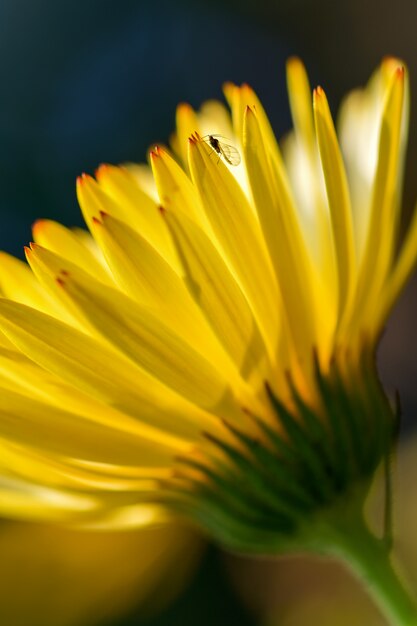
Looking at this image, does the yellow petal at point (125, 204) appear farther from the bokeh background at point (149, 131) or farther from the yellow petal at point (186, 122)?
the bokeh background at point (149, 131)

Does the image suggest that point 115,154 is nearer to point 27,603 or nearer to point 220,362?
point 27,603

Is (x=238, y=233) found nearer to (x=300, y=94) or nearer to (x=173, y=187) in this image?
(x=173, y=187)

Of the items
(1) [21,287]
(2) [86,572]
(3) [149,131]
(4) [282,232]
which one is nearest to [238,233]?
(4) [282,232]

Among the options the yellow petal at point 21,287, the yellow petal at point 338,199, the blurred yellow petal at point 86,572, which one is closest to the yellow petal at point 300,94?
the yellow petal at point 338,199

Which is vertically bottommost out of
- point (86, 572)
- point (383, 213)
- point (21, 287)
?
point (86, 572)

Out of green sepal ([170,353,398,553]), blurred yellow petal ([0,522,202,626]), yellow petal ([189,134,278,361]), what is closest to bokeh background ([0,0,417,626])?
blurred yellow petal ([0,522,202,626])
